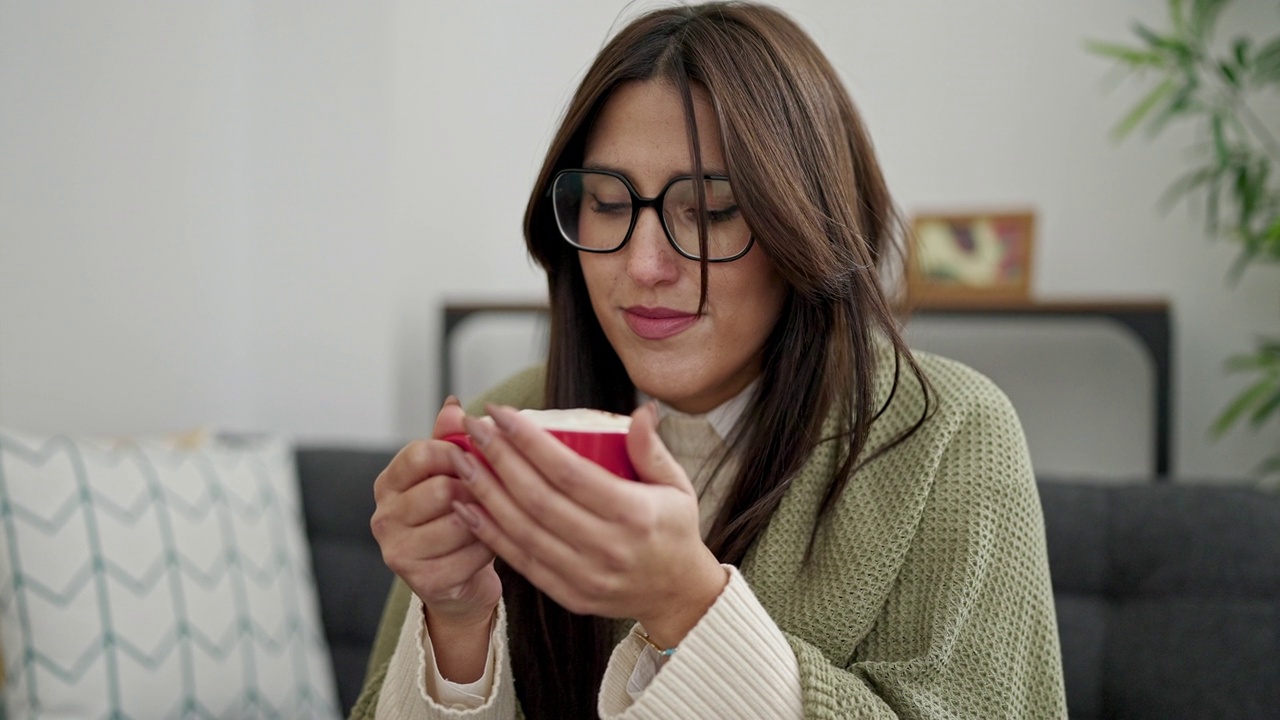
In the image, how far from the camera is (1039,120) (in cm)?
226

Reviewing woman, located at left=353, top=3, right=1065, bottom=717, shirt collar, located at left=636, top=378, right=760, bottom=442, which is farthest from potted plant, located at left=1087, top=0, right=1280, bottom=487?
shirt collar, located at left=636, top=378, right=760, bottom=442

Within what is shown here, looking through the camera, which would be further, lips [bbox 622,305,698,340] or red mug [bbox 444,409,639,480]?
lips [bbox 622,305,698,340]

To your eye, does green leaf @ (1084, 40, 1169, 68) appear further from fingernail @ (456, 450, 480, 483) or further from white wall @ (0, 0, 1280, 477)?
fingernail @ (456, 450, 480, 483)

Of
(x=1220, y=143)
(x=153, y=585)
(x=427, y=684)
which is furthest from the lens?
(x=1220, y=143)

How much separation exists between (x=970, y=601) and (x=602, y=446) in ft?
1.40

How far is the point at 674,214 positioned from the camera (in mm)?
980

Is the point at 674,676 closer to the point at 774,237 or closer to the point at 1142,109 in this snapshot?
the point at 774,237

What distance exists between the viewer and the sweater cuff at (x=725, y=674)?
76cm

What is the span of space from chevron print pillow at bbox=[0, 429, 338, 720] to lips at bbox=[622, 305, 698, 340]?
1.01 meters

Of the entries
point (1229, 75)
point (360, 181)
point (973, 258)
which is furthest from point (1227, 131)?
point (360, 181)

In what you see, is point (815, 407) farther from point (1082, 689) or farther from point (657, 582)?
point (1082, 689)

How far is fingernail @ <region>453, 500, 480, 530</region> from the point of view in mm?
701

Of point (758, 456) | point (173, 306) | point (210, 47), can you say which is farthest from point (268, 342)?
point (758, 456)

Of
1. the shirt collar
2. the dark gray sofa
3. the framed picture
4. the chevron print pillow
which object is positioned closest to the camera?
the shirt collar
